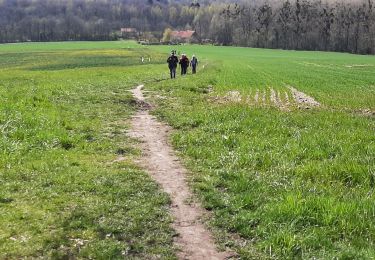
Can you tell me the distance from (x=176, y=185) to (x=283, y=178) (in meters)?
2.48

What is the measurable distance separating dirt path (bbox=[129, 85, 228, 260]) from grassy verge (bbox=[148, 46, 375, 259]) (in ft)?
1.15

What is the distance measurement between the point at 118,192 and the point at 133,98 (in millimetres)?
14225

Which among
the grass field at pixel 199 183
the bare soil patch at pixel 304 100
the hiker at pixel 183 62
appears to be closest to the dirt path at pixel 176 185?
the grass field at pixel 199 183

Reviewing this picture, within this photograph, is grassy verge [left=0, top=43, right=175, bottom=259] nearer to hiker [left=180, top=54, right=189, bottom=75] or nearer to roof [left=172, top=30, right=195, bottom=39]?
hiker [left=180, top=54, right=189, bottom=75]

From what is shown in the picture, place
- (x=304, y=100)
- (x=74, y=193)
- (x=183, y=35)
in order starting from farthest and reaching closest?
1. (x=183, y=35)
2. (x=304, y=100)
3. (x=74, y=193)

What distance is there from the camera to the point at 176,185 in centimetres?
1072

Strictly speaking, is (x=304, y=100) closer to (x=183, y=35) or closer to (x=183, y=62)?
(x=183, y=62)

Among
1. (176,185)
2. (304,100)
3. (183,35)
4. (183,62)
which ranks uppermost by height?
(183,35)

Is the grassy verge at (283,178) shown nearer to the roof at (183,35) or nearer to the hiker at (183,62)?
the hiker at (183,62)

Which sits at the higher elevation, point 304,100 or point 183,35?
point 183,35

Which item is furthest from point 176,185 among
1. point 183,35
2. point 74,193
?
point 183,35

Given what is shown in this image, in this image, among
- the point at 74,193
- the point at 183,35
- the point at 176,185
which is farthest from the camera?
the point at 183,35

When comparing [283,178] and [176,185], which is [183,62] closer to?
[283,178]

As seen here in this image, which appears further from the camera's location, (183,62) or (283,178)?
(183,62)
